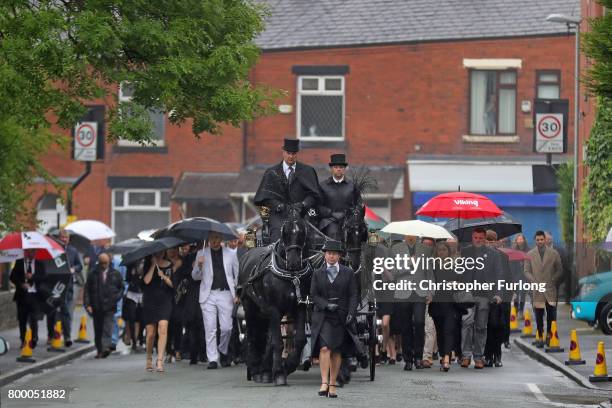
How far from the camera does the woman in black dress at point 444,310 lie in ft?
72.4

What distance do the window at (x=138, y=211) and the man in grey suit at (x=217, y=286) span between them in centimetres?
2553

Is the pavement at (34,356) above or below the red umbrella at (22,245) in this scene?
below

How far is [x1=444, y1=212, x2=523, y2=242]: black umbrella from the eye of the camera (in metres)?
24.5

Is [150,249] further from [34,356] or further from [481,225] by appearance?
[481,225]

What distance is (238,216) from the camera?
1854 inches

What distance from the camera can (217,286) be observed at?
22.3 m

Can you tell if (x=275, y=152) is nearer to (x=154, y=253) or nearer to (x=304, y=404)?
(x=154, y=253)

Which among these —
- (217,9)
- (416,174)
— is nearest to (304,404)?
(217,9)

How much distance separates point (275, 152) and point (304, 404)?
104 ft

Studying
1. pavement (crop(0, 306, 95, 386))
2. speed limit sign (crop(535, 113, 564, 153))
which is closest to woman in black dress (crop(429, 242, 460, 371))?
pavement (crop(0, 306, 95, 386))

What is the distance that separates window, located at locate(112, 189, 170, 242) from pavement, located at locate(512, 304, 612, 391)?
668 inches

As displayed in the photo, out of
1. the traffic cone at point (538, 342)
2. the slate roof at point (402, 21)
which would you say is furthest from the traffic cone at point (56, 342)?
the slate roof at point (402, 21)

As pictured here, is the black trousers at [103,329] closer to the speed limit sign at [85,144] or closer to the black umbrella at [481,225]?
the black umbrella at [481,225]

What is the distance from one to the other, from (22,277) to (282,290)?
829 cm
